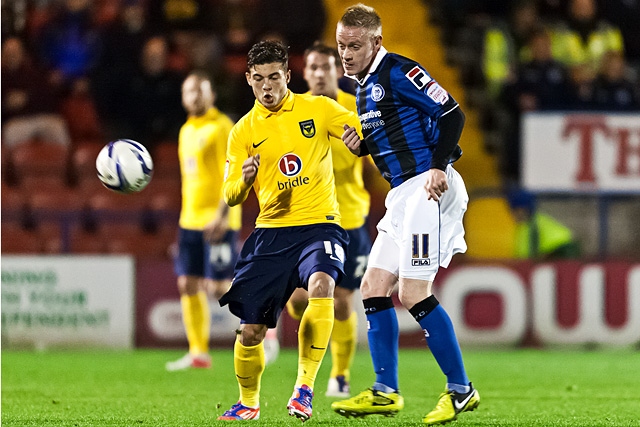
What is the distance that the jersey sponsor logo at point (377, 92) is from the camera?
5.55 m

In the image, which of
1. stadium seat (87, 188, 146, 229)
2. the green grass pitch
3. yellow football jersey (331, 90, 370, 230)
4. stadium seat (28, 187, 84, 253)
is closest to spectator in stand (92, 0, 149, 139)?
stadium seat (87, 188, 146, 229)

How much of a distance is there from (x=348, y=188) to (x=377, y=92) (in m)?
1.65

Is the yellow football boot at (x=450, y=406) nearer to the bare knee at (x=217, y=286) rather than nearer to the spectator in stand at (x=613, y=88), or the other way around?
the bare knee at (x=217, y=286)

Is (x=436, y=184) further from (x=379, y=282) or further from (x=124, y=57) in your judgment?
(x=124, y=57)

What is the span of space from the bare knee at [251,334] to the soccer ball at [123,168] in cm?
110

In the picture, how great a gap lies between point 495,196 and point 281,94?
5.67m

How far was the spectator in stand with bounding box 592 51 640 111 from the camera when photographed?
11.7 m

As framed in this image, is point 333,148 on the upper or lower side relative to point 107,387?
upper

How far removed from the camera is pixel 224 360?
32.0 feet

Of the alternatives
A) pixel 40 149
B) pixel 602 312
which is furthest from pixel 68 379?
pixel 602 312

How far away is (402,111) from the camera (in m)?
5.55

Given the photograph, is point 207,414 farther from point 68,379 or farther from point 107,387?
point 68,379

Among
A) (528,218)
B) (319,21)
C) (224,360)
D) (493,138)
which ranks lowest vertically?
(224,360)

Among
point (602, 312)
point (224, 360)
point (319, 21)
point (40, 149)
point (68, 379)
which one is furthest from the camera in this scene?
point (319, 21)
